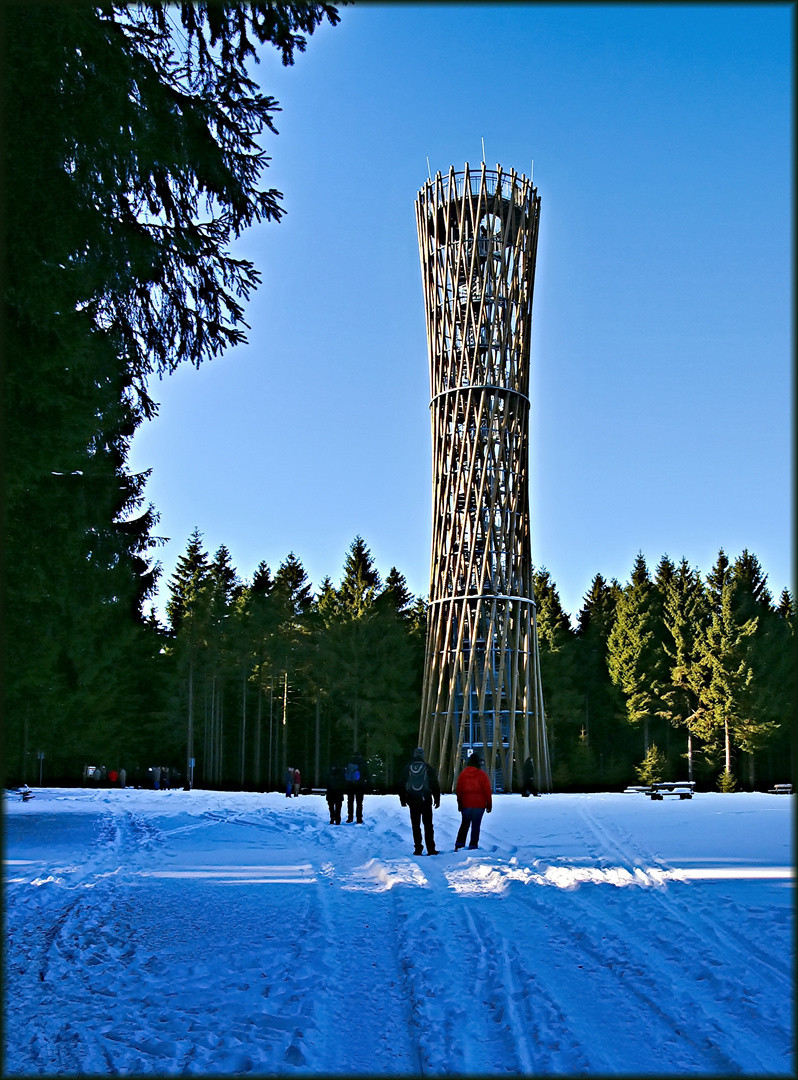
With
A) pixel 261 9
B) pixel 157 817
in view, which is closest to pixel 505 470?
pixel 157 817

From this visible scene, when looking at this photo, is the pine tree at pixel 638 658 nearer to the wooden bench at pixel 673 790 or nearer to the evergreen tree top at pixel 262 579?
the wooden bench at pixel 673 790

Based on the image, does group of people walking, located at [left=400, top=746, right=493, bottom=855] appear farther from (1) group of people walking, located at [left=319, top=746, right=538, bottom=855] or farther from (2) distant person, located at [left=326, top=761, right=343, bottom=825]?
(2) distant person, located at [left=326, top=761, right=343, bottom=825]

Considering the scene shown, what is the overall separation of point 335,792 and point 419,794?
4.22 m

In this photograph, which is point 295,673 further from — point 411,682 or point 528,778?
point 528,778

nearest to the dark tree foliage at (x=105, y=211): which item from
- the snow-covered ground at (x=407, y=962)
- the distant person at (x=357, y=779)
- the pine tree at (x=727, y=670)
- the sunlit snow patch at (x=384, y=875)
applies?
the snow-covered ground at (x=407, y=962)

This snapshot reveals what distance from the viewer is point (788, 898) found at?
6434 mm

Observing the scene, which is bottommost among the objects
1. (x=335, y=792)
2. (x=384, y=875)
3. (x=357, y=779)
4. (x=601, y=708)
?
(x=601, y=708)

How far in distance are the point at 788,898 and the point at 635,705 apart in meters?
40.5

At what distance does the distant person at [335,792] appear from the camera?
1439 centimetres

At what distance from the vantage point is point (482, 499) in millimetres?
28625

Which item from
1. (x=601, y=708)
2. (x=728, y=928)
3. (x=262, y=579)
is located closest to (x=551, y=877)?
(x=728, y=928)

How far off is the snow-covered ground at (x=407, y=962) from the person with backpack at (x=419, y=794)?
35 centimetres

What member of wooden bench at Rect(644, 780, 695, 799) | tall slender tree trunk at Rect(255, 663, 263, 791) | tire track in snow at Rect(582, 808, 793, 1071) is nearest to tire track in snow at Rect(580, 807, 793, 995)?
tire track in snow at Rect(582, 808, 793, 1071)

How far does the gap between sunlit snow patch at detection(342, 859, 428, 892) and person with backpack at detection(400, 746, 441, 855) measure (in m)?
0.60
